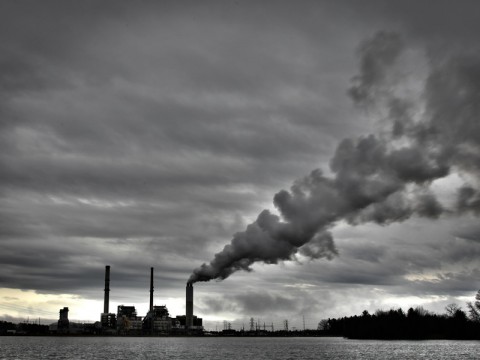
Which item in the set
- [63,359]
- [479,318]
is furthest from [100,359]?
[479,318]

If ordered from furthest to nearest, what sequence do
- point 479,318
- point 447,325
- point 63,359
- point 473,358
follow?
point 447,325, point 479,318, point 63,359, point 473,358

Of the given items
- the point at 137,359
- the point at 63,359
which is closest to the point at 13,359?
the point at 63,359

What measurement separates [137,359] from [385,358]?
47.0 metres

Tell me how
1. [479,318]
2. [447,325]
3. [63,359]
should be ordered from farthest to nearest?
[447,325]
[479,318]
[63,359]

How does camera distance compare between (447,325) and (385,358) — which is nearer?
(385,358)

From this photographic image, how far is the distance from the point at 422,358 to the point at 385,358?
6.79m

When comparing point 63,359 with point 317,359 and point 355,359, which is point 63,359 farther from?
point 355,359

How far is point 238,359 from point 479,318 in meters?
90.6

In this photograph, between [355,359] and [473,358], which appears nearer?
[473,358]

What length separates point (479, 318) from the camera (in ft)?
544

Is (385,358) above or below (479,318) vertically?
below

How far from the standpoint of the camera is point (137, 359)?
108625 mm

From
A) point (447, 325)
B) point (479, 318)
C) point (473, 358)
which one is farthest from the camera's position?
point (447, 325)

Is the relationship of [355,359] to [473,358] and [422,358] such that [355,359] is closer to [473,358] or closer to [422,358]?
[422,358]
